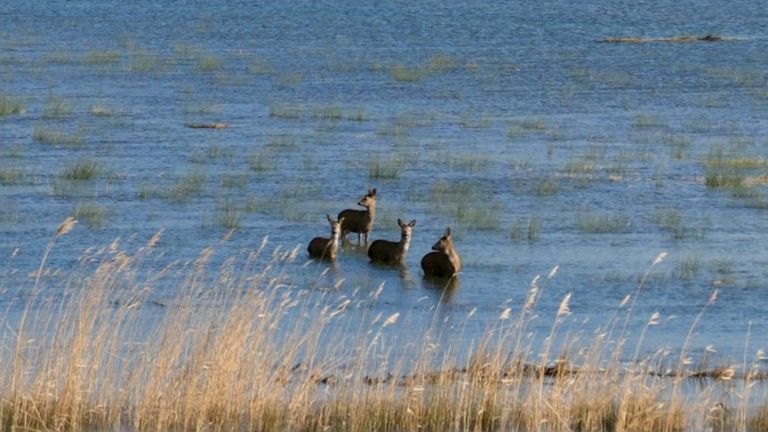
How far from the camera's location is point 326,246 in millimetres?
17344

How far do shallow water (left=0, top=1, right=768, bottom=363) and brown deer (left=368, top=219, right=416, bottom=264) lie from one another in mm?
163

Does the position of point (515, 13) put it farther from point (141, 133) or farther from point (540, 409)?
point (540, 409)

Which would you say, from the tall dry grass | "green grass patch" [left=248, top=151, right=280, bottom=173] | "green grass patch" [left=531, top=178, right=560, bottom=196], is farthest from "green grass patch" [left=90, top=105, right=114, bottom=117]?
the tall dry grass

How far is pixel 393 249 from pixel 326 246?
0.68 meters

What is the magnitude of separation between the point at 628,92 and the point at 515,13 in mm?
29432

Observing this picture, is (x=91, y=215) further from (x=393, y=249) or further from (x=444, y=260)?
(x=444, y=260)

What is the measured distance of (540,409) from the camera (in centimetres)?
1017

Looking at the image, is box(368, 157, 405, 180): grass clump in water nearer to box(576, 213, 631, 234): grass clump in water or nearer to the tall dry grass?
box(576, 213, 631, 234): grass clump in water

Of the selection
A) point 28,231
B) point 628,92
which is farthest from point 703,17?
point 28,231

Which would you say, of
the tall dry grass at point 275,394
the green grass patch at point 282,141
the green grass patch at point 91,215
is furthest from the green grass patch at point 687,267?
the green grass patch at point 282,141

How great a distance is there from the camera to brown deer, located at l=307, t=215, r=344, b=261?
17359 millimetres

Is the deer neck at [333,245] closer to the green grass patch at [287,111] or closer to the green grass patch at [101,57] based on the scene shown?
the green grass patch at [287,111]

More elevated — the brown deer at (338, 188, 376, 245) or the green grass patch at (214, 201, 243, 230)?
the brown deer at (338, 188, 376, 245)

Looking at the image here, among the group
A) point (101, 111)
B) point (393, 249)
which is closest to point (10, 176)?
point (393, 249)
